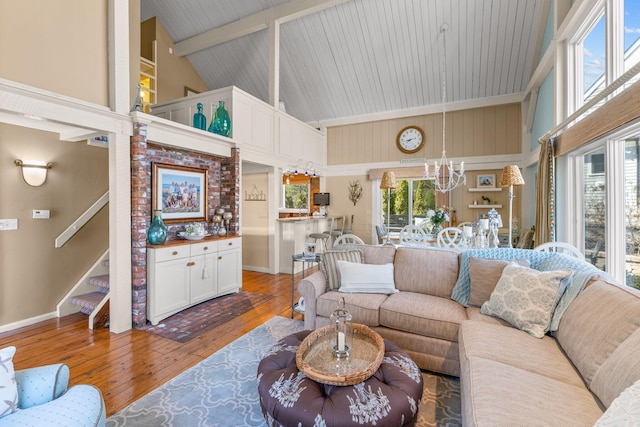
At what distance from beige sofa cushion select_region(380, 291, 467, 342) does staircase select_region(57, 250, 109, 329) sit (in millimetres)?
3048

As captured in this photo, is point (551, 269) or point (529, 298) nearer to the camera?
point (529, 298)

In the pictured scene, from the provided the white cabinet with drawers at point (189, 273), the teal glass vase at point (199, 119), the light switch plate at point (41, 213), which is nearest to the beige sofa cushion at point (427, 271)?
the white cabinet with drawers at point (189, 273)

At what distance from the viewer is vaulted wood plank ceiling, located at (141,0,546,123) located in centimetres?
502

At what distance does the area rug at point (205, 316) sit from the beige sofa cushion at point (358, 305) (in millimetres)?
1375

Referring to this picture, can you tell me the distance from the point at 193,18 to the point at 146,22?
4.04ft

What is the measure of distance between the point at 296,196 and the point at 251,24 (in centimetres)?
575

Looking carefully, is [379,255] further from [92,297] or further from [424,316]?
[92,297]

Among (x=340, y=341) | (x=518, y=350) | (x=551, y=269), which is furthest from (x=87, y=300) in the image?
(x=551, y=269)

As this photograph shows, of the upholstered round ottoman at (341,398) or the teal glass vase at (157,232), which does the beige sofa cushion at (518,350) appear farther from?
the teal glass vase at (157,232)

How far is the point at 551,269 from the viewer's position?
2.39 m

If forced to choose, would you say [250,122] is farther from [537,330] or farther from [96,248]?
[537,330]

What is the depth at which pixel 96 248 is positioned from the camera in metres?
3.98

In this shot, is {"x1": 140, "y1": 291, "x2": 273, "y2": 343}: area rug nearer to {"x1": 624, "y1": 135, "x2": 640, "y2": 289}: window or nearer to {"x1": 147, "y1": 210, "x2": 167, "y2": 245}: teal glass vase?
{"x1": 147, "y1": 210, "x2": 167, "y2": 245}: teal glass vase

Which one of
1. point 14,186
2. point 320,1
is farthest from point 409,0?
point 14,186
